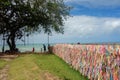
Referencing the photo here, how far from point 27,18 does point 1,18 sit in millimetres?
4070

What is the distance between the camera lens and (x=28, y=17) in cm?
5572

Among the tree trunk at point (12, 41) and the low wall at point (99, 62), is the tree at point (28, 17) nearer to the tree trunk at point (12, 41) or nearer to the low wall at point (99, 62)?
the tree trunk at point (12, 41)

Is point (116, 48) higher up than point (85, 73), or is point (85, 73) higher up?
point (116, 48)

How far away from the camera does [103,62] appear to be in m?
16.0

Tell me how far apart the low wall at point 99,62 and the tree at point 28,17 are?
103ft

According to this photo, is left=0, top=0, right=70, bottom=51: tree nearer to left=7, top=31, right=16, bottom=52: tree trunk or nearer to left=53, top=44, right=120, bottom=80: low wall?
left=7, top=31, right=16, bottom=52: tree trunk

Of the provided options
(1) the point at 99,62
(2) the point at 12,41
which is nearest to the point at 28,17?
(2) the point at 12,41

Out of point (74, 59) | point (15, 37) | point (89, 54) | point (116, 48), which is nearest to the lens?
point (116, 48)

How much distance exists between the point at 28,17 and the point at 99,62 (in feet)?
130

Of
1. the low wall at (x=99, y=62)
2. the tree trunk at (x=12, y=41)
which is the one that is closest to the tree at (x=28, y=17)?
the tree trunk at (x=12, y=41)

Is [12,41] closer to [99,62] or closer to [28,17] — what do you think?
[28,17]

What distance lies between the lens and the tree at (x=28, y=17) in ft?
179

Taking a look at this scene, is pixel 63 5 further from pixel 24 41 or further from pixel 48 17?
pixel 24 41

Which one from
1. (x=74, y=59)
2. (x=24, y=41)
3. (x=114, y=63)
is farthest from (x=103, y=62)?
(x=24, y=41)
